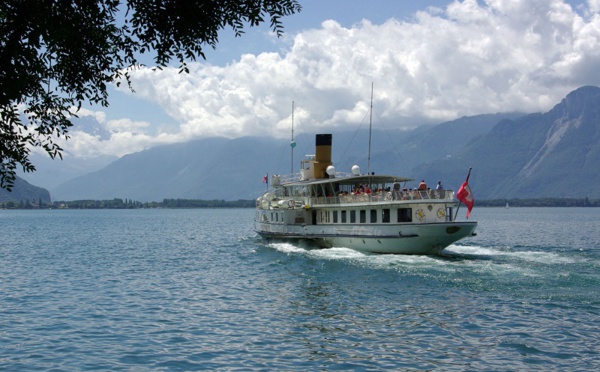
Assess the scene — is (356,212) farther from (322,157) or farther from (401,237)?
(322,157)

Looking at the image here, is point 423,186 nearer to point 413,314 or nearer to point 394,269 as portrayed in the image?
point 394,269

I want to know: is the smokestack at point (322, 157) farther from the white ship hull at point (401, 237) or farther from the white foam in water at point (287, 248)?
the white ship hull at point (401, 237)

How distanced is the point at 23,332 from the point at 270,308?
393 inches

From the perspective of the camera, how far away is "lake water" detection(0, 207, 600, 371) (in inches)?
736

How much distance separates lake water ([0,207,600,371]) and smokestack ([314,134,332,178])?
39.5 ft

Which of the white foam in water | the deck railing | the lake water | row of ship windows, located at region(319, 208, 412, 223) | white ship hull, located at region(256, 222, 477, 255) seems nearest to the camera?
the lake water

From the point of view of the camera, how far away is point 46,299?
99.3 ft

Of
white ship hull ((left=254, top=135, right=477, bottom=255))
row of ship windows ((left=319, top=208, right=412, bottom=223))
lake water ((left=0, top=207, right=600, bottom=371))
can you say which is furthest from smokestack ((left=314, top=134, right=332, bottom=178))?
lake water ((left=0, top=207, right=600, bottom=371))

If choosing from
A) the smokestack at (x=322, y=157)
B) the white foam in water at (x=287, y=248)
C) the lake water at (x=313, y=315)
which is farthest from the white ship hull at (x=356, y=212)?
the lake water at (x=313, y=315)

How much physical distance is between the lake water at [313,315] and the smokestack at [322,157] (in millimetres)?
12027

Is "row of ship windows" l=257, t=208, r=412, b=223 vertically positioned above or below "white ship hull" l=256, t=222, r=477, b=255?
above

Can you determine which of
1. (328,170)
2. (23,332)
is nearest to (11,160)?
(23,332)

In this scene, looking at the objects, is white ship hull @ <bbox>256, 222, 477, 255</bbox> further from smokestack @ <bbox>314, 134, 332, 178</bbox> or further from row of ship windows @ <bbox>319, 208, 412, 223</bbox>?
smokestack @ <bbox>314, 134, 332, 178</bbox>

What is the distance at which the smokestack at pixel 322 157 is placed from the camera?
177ft
